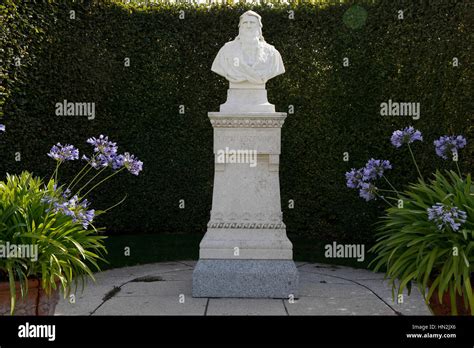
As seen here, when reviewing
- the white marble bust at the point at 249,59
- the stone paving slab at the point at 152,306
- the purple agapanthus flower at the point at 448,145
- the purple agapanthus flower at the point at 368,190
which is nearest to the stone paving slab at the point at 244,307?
the stone paving slab at the point at 152,306

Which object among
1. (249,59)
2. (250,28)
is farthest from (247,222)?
(250,28)

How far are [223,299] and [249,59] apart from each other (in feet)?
8.56

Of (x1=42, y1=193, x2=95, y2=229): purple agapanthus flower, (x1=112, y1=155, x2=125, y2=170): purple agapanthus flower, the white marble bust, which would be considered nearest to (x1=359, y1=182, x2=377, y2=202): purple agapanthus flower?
the white marble bust

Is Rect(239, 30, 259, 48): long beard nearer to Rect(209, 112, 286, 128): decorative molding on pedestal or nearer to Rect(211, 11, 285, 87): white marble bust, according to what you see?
Rect(211, 11, 285, 87): white marble bust

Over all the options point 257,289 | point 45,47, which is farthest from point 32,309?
point 45,47

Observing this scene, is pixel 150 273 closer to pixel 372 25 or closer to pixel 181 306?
pixel 181 306

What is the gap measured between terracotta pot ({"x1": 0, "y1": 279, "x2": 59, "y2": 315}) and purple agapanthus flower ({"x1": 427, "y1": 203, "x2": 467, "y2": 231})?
2762mm

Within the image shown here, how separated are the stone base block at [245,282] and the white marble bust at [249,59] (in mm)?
2043

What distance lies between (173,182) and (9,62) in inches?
121

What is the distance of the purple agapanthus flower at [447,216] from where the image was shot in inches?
141

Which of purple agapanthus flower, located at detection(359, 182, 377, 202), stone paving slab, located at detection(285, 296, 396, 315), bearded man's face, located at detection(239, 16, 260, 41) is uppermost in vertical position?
bearded man's face, located at detection(239, 16, 260, 41)

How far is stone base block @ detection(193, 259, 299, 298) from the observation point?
5.49m

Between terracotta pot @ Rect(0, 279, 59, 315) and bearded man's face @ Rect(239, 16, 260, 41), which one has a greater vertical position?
bearded man's face @ Rect(239, 16, 260, 41)

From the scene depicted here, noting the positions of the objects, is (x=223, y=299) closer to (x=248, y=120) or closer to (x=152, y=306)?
(x=152, y=306)
